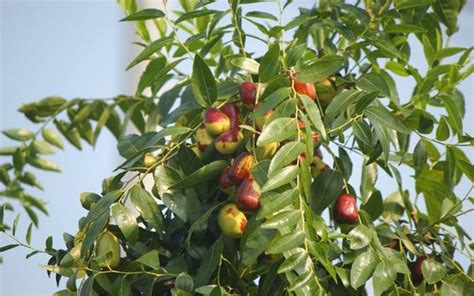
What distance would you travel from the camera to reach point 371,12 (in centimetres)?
80

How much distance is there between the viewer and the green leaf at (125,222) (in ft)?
1.92

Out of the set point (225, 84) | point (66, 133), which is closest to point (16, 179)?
point (66, 133)

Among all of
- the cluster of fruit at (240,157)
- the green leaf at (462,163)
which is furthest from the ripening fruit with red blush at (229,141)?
the green leaf at (462,163)

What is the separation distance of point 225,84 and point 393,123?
0.46ft

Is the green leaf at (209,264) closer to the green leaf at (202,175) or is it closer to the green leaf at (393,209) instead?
the green leaf at (202,175)

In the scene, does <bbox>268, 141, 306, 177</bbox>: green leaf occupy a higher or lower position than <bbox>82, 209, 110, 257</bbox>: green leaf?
higher

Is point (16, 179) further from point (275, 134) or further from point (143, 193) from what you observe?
point (275, 134)

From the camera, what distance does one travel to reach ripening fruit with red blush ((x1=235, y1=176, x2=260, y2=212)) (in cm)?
55

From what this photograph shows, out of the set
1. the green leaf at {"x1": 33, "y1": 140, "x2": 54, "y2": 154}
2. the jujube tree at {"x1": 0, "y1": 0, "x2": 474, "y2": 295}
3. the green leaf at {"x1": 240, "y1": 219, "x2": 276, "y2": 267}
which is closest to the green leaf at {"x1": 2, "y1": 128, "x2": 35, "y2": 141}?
the green leaf at {"x1": 33, "y1": 140, "x2": 54, "y2": 154}

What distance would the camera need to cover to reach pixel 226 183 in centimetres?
59

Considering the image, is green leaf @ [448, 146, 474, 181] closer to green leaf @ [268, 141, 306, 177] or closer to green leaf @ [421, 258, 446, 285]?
green leaf @ [421, 258, 446, 285]

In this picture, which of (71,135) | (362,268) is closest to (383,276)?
(362,268)

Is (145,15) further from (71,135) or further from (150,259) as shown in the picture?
(71,135)

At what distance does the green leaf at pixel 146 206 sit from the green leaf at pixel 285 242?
12 centimetres
